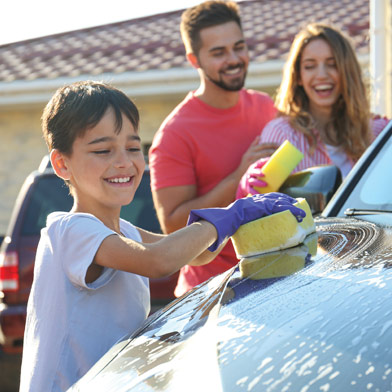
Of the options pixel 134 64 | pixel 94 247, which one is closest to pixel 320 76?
pixel 94 247

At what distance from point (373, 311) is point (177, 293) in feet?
6.55

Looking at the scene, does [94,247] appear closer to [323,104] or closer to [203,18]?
[323,104]

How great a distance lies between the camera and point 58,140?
2455 mm

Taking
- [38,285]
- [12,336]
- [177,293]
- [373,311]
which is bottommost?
[12,336]

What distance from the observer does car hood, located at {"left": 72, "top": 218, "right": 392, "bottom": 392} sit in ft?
4.76

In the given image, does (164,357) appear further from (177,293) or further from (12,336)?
(12,336)

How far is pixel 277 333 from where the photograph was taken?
1.61 meters

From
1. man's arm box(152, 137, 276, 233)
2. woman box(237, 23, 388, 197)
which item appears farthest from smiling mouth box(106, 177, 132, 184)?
woman box(237, 23, 388, 197)

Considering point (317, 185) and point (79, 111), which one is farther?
point (317, 185)

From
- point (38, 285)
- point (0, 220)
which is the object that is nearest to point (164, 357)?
point (38, 285)

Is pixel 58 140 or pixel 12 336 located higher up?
pixel 58 140

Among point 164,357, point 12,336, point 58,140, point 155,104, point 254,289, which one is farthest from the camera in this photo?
point 155,104

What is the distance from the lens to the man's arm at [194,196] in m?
3.42

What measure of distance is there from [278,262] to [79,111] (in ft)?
2.42
